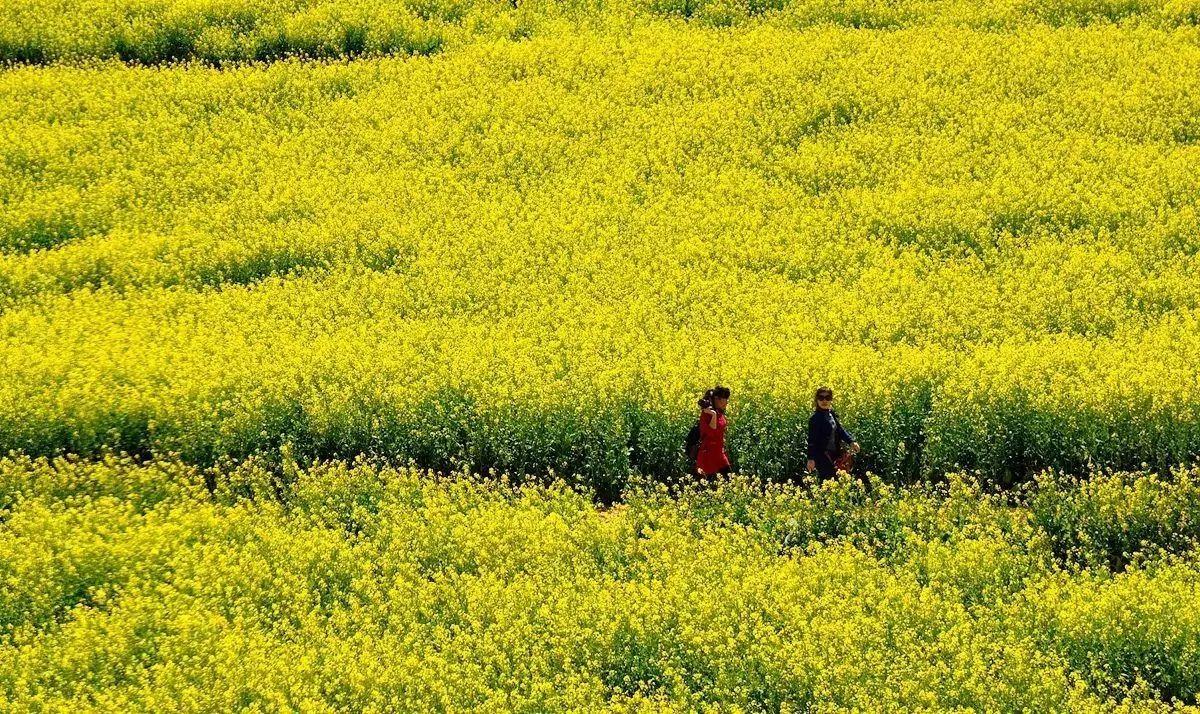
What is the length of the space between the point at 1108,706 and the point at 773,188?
39.9ft

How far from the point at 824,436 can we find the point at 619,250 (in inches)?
260

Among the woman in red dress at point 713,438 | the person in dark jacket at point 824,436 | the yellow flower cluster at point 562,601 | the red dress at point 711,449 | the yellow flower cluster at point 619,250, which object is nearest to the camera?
the yellow flower cluster at point 562,601

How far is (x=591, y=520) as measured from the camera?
12.8m

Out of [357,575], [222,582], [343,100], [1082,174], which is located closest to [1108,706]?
[357,575]

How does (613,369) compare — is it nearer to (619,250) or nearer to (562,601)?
(562,601)

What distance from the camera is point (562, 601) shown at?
11297mm

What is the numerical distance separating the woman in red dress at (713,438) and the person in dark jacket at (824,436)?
86 centimetres

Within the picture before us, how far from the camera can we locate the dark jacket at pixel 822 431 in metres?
13.2

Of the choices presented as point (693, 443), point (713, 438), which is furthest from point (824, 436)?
point (693, 443)

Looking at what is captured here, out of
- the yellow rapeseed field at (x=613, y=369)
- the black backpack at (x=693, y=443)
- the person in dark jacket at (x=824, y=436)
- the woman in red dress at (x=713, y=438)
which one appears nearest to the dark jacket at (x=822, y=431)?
the person in dark jacket at (x=824, y=436)

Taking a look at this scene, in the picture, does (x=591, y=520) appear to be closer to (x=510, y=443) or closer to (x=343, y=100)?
(x=510, y=443)

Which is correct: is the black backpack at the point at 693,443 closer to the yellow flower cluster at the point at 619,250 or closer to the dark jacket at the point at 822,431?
the yellow flower cluster at the point at 619,250

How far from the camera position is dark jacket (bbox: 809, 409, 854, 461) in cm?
1323

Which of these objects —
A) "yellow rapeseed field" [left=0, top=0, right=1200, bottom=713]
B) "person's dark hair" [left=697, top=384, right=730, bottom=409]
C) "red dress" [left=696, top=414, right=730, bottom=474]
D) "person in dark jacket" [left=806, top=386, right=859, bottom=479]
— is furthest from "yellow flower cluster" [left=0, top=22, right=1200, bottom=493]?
"person's dark hair" [left=697, top=384, right=730, bottom=409]
